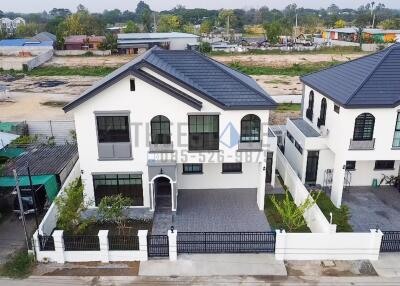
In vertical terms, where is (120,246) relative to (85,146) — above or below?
below

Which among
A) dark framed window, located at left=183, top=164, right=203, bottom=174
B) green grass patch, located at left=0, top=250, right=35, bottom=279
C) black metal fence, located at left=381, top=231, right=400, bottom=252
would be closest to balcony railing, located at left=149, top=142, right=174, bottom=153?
dark framed window, located at left=183, top=164, right=203, bottom=174

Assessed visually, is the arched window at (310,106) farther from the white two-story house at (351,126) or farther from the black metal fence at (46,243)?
the black metal fence at (46,243)

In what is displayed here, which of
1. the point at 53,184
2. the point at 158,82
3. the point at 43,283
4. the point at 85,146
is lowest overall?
the point at 43,283

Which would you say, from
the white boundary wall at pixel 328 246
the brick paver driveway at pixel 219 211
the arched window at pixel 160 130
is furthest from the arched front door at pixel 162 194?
the white boundary wall at pixel 328 246

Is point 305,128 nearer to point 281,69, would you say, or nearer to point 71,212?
point 71,212

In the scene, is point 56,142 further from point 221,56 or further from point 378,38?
point 378,38

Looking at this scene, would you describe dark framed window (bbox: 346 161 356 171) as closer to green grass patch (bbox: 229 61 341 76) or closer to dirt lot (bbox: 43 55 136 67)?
green grass patch (bbox: 229 61 341 76)

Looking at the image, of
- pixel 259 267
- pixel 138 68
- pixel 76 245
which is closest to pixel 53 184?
pixel 76 245
